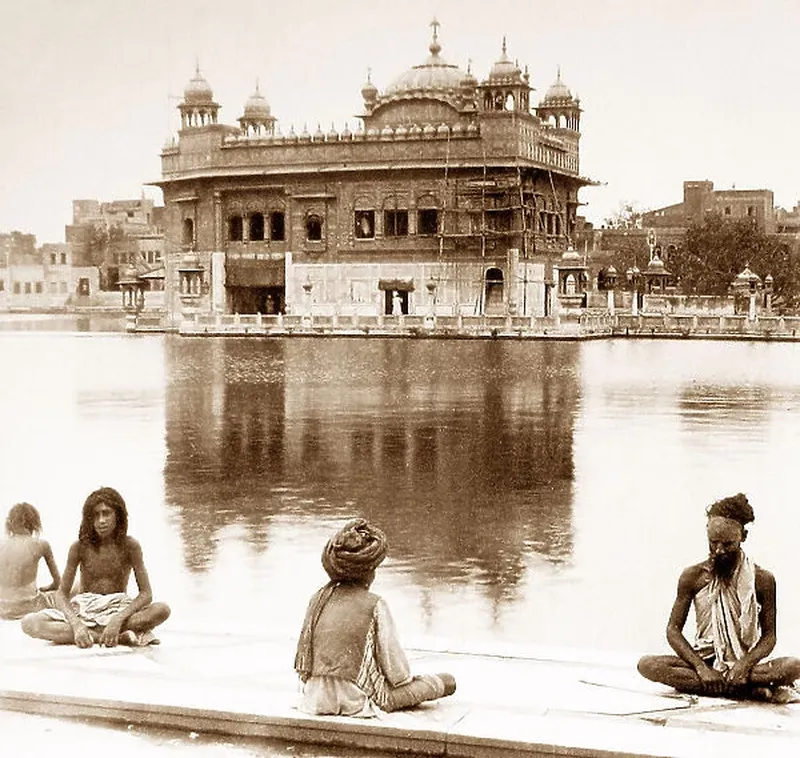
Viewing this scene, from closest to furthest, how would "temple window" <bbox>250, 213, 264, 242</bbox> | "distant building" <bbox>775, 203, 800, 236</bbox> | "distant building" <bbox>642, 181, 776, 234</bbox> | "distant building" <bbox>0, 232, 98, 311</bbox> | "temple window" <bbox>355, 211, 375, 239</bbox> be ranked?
"distant building" <bbox>642, 181, 776, 234</bbox> → "temple window" <bbox>355, 211, 375, 239</bbox> → "distant building" <bbox>775, 203, 800, 236</bbox> → "temple window" <bbox>250, 213, 264, 242</bbox> → "distant building" <bbox>0, 232, 98, 311</bbox>

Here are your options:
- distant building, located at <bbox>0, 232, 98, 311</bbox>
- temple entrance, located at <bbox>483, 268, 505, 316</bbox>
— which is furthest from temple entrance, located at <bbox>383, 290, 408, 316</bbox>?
distant building, located at <bbox>0, 232, 98, 311</bbox>

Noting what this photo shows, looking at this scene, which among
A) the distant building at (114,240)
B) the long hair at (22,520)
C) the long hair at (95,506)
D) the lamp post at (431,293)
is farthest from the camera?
the distant building at (114,240)

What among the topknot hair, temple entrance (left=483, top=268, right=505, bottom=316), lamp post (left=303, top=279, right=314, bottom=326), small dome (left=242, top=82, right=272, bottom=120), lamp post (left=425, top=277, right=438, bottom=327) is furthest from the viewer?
small dome (left=242, top=82, right=272, bottom=120)

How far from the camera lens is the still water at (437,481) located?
6.00 meters

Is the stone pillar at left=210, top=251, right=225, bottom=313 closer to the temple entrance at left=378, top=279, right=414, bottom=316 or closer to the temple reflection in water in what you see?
the temple entrance at left=378, top=279, right=414, bottom=316

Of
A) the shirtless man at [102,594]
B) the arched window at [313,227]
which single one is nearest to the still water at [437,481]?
the shirtless man at [102,594]

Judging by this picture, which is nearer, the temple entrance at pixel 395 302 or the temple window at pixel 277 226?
the temple entrance at pixel 395 302

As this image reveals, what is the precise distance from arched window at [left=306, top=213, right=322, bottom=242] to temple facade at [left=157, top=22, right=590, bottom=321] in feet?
0.13

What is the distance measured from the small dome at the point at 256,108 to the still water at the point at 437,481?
23584 mm

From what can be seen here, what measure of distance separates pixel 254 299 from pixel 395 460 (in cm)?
3064

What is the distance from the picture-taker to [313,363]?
22.2 meters

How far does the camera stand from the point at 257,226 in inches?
1590

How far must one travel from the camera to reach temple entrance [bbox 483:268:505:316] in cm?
3659

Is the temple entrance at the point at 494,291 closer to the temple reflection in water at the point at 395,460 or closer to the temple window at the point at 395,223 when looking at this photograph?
the temple window at the point at 395,223
